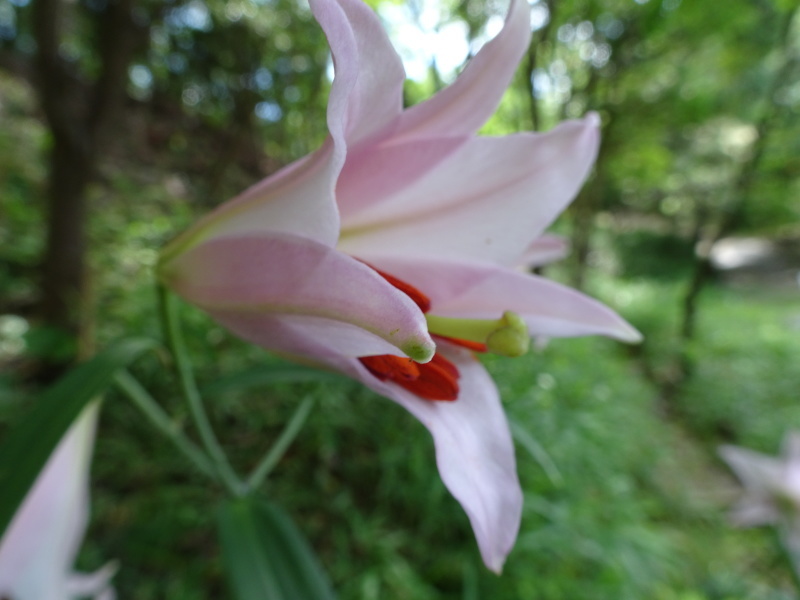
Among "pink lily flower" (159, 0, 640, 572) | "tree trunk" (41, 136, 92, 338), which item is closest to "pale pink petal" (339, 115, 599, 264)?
"pink lily flower" (159, 0, 640, 572)

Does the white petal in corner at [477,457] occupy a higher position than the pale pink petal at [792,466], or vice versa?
the white petal in corner at [477,457]

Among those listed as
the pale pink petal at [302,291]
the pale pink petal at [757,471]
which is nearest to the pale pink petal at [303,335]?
the pale pink petal at [302,291]

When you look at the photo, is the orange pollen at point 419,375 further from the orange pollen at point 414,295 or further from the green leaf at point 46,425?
the green leaf at point 46,425

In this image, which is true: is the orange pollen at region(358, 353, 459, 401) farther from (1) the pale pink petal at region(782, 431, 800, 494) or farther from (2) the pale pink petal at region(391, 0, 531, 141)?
(1) the pale pink petal at region(782, 431, 800, 494)

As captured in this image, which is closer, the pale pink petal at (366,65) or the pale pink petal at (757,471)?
the pale pink petal at (366,65)

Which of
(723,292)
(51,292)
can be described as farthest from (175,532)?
(723,292)

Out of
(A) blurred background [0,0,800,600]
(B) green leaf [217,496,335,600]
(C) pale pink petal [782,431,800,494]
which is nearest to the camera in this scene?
(B) green leaf [217,496,335,600]
